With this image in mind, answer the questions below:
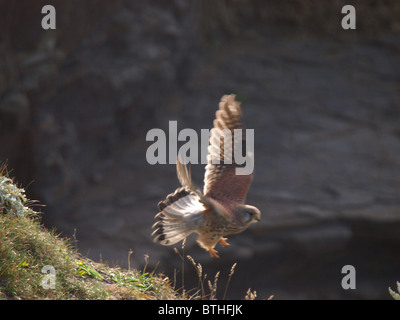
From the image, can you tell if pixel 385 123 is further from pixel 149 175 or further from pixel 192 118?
pixel 149 175

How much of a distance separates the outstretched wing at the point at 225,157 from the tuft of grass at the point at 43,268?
91cm

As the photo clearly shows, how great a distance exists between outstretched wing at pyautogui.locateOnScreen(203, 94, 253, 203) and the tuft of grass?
91 centimetres

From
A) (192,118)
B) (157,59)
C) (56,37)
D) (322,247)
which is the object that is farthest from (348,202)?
(56,37)

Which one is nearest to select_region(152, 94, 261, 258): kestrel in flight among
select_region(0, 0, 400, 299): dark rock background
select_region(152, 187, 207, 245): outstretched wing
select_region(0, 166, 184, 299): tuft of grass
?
select_region(152, 187, 207, 245): outstretched wing

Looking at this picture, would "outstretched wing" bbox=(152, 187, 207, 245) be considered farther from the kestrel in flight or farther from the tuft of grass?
the tuft of grass

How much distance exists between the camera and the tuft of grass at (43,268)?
353 centimetres

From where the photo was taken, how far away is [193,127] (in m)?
13.0

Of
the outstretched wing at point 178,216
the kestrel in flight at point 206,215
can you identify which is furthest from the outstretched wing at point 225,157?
the outstretched wing at point 178,216

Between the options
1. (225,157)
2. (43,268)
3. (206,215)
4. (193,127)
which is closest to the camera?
(43,268)

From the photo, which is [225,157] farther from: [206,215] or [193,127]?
[193,127]

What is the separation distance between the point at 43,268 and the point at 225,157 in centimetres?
178

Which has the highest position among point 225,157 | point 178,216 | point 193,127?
point 193,127

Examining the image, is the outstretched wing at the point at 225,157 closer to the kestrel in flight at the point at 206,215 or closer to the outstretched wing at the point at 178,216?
the kestrel in flight at the point at 206,215

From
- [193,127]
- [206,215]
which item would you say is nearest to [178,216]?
[206,215]
